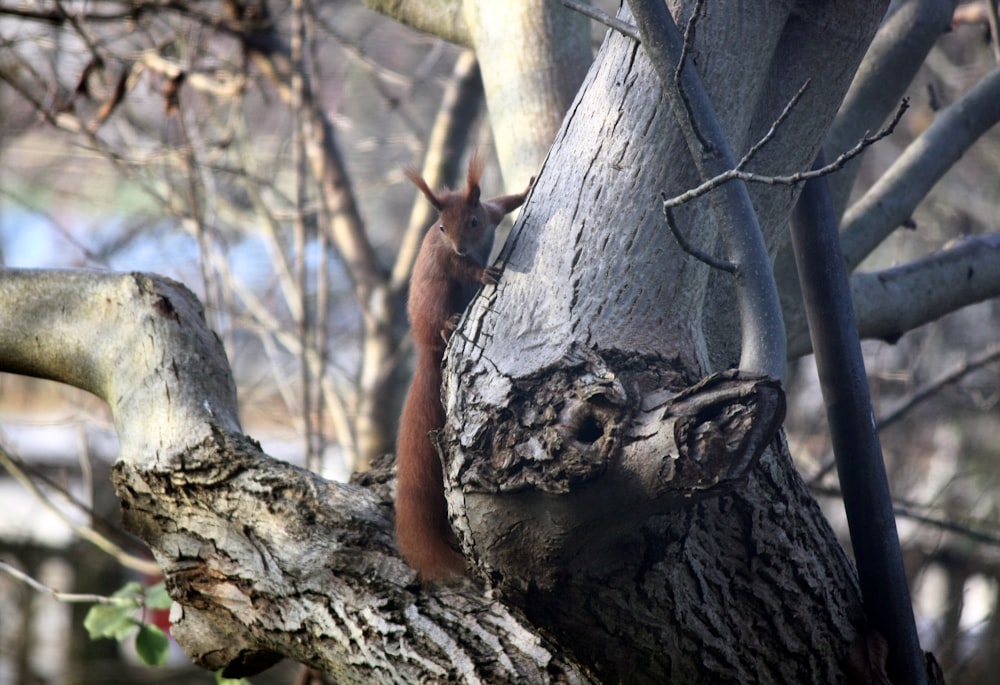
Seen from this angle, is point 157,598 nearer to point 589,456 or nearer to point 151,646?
point 151,646

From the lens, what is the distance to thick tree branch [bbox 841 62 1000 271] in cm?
262

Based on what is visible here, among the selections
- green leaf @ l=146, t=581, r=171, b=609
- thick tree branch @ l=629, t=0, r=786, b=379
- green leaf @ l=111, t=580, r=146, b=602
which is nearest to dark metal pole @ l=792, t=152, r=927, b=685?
thick tree branch @ l=629, t=0, r=786, b=379

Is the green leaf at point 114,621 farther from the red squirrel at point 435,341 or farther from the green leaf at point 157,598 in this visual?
the red squirrel at point 435,341

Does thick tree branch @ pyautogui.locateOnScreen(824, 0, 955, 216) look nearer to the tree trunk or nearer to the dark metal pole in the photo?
the dark metal pole

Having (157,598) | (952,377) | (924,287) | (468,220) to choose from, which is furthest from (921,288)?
(157,598)

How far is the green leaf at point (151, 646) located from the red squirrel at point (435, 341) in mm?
945

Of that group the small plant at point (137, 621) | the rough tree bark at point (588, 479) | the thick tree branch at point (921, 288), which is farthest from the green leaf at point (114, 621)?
the thick tree branch at point (921, 288)

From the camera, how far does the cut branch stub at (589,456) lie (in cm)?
136

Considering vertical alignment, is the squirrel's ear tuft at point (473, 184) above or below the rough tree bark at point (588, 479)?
above

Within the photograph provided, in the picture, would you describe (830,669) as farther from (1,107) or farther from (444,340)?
(1,107)

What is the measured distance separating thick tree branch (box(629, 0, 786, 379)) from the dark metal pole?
52 cm

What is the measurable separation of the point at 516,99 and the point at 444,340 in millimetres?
922

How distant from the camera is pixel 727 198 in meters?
1.49

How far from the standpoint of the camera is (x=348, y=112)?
25.0 ft
